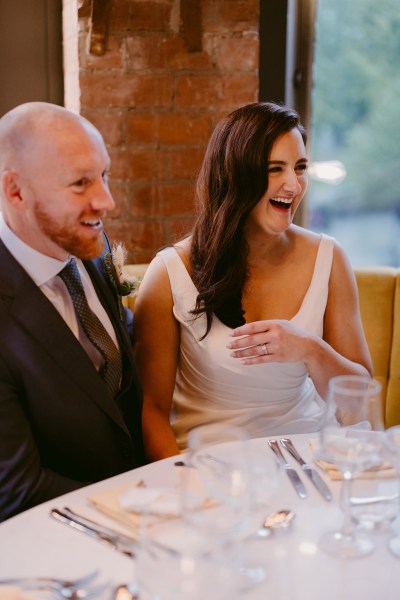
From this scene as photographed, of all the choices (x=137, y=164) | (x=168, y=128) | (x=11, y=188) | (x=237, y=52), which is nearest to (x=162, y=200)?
(x=137, y=164)

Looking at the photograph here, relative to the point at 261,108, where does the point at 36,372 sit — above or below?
below

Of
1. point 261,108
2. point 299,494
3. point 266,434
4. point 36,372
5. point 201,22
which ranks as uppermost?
point 201,22

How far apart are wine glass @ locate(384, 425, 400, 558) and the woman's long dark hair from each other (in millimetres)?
852

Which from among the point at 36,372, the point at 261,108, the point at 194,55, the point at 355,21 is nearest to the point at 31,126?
the point at 36,372

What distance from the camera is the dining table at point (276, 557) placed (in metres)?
1.08

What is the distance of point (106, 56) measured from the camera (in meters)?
2.67

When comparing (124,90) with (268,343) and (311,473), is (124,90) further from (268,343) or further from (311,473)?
(311,473)

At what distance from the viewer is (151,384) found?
217cm

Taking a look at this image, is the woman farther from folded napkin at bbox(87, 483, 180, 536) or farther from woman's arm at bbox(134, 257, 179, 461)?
folded napkin at bbox(87, 483, 180, 536)

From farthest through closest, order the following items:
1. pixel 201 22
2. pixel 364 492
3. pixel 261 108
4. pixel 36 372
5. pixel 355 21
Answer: pixel 355 21 < pixel 201 22 < pixel 261 108 < pixel 36 372 < pixel 364 492

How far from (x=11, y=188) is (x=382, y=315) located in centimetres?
146

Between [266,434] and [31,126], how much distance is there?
1.14 metres

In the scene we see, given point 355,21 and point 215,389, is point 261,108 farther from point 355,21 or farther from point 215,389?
point 355,21

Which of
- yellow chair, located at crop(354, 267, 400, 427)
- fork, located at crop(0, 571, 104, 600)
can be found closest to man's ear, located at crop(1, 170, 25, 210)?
fork, located at crop(0, 571, 104, 600)
